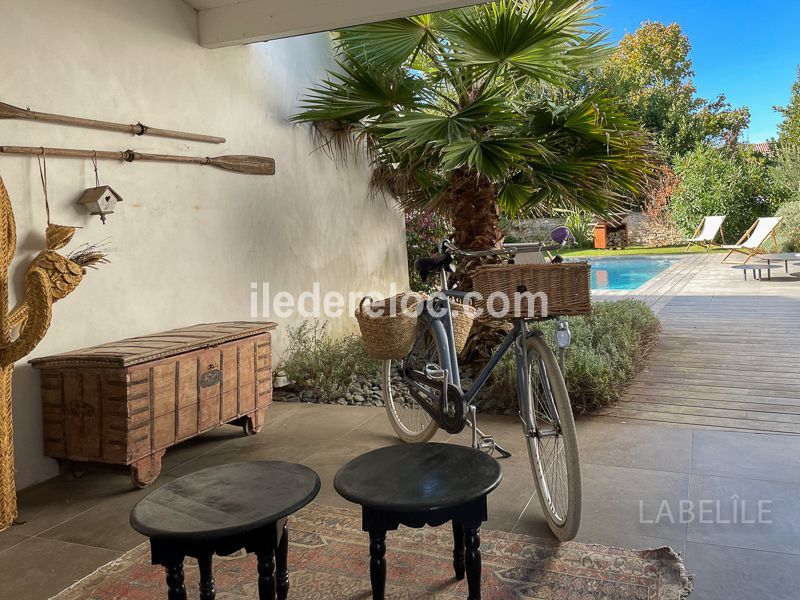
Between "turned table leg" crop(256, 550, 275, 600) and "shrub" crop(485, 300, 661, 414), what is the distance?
263cm

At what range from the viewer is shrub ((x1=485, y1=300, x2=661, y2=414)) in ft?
13.0

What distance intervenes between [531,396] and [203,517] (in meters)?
1.45

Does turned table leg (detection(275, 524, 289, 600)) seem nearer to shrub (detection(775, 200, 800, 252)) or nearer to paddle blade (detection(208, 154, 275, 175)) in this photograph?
paddle blade (detection(208, 154, 275, 175))

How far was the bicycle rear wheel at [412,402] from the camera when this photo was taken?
3.20 metres

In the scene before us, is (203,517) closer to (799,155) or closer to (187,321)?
(187,321)

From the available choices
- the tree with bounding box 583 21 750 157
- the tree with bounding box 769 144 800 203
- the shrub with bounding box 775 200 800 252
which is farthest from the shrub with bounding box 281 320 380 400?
the tree with bounding box 769 144 800 203

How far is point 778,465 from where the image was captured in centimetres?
293

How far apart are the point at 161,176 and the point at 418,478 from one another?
2.91 metres

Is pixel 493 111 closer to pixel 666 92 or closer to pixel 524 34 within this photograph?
pixel 524 34

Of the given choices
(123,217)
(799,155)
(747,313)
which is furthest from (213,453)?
(799,155)

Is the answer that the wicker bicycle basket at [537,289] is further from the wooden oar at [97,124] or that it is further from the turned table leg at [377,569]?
the wooden oar at [97,124]

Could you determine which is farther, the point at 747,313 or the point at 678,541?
the point at 747,313

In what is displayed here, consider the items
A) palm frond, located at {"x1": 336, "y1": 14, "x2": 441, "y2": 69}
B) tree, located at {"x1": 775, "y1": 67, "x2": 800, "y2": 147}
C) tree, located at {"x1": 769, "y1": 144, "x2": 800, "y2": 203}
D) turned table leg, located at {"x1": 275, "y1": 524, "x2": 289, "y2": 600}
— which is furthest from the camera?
tree, located at {"x1": 775, "y1": 67, "x2": 800, "y2": 147}

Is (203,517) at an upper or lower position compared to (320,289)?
lower
